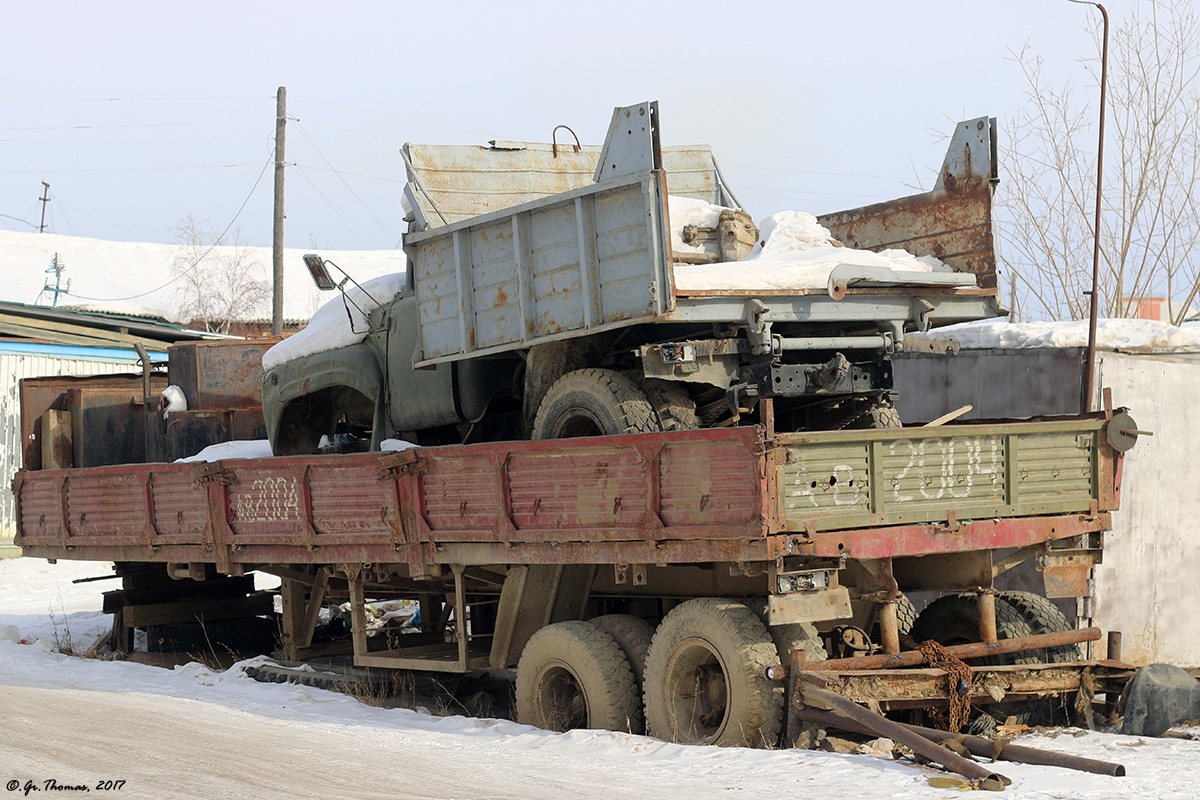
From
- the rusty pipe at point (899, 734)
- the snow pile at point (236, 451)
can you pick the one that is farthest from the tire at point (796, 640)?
the snow pile at point (236, 451)

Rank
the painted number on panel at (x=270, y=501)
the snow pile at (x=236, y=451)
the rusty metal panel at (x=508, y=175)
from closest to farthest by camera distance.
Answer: the rusty metal panel at (x=508, y=175), the painted number on panel at (x=270, y=501), the snow pile at (x=236, y=451)

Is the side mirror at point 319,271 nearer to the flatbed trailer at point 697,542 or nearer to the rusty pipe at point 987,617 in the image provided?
the flatbed trailer at point 697,542

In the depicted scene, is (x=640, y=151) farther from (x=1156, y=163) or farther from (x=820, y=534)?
(x=1156, y=163)

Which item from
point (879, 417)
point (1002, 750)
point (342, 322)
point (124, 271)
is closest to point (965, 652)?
point (1002, 750)

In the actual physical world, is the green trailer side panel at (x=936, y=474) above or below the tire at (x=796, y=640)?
above

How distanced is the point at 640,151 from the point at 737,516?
82.4 inches

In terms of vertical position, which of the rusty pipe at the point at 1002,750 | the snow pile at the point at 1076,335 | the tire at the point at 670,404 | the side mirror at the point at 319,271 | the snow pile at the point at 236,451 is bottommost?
the rusty pipe at the point at 1002,750

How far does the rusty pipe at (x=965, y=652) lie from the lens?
6609 mm

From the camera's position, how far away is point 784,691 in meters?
6.55

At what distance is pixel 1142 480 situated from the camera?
10469 millimetres

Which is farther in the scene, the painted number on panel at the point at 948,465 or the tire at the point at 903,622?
the tire at the point at 903,622

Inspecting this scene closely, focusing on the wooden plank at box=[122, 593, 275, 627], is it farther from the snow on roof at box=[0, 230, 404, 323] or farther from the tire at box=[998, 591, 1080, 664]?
the snow on roof at box=[0, 230, 404, 323]

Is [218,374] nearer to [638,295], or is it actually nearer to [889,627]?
[638,295]

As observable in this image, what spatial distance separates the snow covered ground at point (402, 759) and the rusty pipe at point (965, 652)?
0.48 meters
